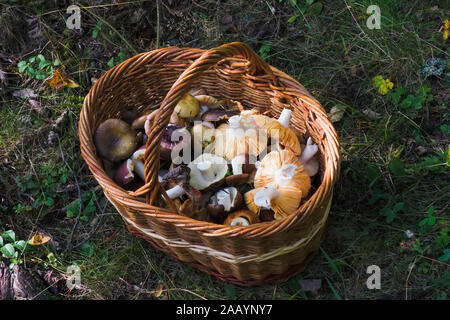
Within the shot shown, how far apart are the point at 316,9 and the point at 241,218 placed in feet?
7.05

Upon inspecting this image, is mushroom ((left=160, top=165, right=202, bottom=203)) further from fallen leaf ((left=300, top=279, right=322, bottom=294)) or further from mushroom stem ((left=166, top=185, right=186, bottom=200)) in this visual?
fallen leaf ((left=300, top=279, right=322, bottom=294))

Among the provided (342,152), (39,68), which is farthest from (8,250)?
(342,152)

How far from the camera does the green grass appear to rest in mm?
2613

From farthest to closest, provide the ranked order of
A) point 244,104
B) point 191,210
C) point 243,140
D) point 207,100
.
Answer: point 244,104
point 207,100
point 243,140
point 191,210

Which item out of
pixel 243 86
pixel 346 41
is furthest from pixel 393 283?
pixel 346 41

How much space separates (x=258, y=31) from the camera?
3.67m

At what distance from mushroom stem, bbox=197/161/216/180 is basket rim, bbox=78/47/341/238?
404 mm

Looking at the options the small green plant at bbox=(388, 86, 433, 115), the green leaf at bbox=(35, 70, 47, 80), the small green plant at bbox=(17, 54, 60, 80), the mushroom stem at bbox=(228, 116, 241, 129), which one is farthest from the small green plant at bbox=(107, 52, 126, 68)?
the small green plant at bbox=(388, 86, 433, 115)

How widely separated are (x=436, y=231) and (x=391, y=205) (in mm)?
301

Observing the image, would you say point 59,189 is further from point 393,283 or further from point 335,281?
point 393,283

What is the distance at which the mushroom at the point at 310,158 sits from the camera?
2.55 meters

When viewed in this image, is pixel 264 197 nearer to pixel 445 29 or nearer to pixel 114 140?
pixel 114 140

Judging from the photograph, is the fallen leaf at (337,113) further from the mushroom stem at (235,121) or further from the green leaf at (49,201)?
the green leaf at (49,201)

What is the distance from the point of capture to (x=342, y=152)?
3.05m
